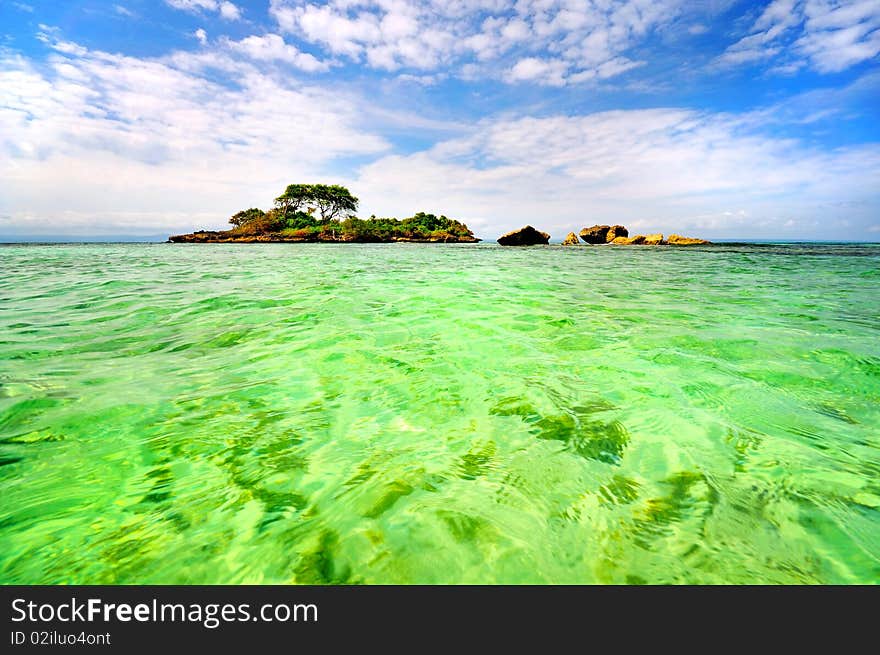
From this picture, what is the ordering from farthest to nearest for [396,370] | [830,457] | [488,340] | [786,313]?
[786,313] → [488,340] → [396,370] → [830,457]

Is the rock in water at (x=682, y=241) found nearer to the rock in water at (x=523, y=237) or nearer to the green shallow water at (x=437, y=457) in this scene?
the rock in water at (x=523, y=237)

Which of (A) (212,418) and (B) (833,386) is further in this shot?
(B) (833,386)

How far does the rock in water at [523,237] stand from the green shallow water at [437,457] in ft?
178

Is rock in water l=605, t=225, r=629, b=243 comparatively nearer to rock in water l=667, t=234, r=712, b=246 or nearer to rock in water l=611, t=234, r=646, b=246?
rock in water l=611, t=234, r=646, b=246

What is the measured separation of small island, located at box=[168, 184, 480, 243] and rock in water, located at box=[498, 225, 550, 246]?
1261 cm

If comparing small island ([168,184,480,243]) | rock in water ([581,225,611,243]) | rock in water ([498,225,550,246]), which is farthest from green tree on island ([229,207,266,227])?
rock in water ([581,225,611,243])

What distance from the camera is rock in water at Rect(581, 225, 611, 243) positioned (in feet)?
212

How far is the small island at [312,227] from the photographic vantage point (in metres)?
61.0

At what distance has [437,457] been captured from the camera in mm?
2076
